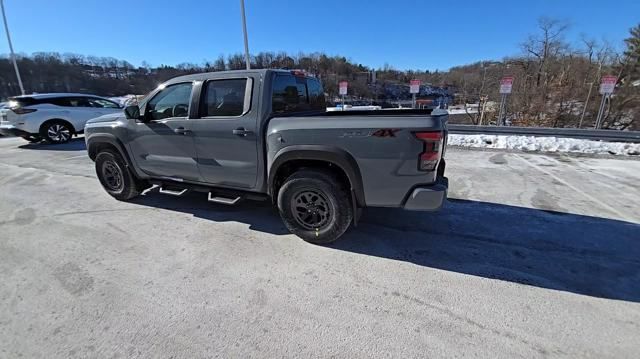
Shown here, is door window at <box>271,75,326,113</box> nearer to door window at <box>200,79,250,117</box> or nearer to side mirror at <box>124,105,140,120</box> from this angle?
door window at <box>200,79,250,117</box>

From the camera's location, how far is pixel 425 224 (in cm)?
388

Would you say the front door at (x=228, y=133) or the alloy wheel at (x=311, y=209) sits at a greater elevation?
the front door at (x=228, y=133)

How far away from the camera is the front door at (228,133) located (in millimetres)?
3451

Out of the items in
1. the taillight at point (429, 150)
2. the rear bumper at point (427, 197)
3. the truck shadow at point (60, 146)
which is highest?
the taillight at point (429, 150)

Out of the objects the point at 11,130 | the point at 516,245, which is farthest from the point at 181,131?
the point at 11,130

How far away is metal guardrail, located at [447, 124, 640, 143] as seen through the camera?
28.2ft

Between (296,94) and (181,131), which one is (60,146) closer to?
(181,131)

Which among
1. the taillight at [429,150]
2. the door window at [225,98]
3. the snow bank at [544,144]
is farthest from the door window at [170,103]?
the snow bank at [544,144]

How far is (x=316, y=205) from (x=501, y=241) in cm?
220

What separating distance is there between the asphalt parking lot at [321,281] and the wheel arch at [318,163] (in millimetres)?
736

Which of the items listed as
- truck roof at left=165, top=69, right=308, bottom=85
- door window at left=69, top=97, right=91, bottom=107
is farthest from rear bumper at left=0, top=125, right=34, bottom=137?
truck roof at left=165, top=69, right=308, bottom=85

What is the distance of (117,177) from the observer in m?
4.78

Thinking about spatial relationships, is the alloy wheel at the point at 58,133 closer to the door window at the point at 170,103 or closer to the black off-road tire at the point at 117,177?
the black off-road tire at the point at 117,177

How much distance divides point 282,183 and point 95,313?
6.84 ft
